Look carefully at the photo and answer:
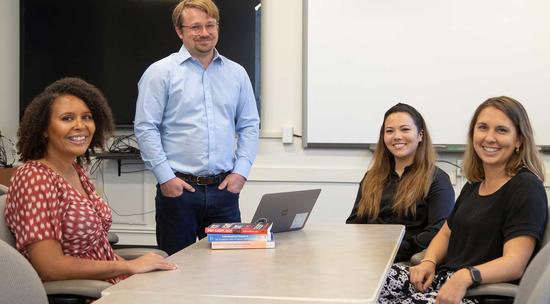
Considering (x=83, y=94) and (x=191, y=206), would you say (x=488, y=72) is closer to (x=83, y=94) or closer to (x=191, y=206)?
(x=191, y=206)

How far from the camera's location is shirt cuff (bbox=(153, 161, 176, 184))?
294 cm

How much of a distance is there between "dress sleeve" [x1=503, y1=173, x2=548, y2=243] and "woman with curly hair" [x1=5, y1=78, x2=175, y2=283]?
1.07 meters

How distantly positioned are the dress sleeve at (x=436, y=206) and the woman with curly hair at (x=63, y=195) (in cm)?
125

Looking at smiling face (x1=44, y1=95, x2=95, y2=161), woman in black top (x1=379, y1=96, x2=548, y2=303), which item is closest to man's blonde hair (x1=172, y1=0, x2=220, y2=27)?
smiling face (x1=44, y1=95, x2=95, y2=161)

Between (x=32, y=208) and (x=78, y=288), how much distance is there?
0.95 feet

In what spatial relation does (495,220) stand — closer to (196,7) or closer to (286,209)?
(286,209)

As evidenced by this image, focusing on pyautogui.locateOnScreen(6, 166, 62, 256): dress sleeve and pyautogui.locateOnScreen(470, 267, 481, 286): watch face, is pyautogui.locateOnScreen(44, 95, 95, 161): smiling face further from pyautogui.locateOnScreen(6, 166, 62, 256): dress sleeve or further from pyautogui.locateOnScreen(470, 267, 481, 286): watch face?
pyautogui.locateOnScreen(470, 267, 481, 286): watch face

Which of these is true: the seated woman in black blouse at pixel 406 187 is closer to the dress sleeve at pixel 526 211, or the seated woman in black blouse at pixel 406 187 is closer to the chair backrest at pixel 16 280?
the dress sleeve at pixel 526 211

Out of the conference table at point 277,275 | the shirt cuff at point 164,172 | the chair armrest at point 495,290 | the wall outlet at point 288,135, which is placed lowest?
the chair armrest at point 495,290

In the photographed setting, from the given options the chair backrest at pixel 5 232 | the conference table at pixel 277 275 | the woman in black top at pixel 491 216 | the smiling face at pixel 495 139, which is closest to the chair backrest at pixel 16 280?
the conference table at pixel 277 275

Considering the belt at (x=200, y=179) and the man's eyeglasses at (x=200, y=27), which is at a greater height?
the man's eyeglasses at (x=200, y=27)

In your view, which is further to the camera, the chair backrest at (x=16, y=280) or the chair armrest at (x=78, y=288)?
the chair armrest at (x=78, y=288)

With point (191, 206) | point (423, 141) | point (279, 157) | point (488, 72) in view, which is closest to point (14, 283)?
point (191, 206)

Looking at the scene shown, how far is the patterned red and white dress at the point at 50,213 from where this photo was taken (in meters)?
1.85
